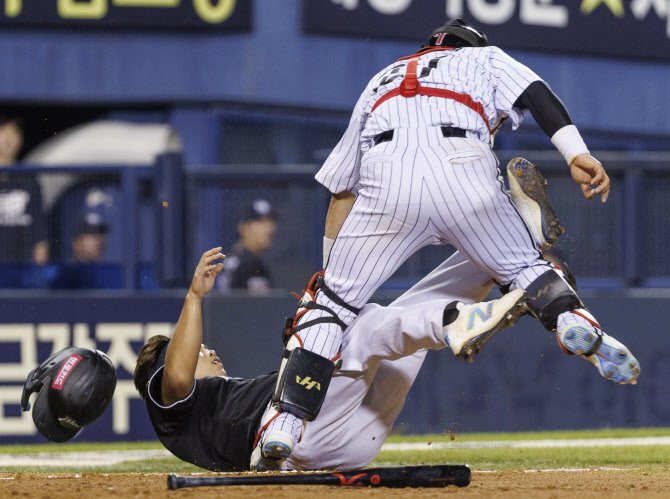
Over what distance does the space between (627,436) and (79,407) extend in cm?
423

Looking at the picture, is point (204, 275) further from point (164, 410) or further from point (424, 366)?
point (424, 366)

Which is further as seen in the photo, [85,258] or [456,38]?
[85,258]

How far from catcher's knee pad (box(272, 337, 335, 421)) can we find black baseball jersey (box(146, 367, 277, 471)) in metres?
0.52

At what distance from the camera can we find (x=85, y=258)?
7.62 m

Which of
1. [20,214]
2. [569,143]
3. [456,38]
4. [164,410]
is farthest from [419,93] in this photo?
[20,214]

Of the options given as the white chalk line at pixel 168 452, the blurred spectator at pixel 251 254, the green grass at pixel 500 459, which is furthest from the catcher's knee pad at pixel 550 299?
the blurred spectator at pixel 251 254

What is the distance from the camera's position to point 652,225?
771cm

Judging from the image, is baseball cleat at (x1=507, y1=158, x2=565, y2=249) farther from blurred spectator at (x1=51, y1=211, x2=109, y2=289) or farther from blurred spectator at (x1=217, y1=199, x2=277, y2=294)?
blurred spectator at (x1=51, y1=211, x2=109, y2=289)

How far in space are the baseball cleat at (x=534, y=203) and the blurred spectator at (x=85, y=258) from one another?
3.99 meters

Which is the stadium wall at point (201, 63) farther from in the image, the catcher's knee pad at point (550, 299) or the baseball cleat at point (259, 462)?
the catcher's knee pad at point (550, 299)

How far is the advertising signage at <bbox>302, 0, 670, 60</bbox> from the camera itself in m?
11.6

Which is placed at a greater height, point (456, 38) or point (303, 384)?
point (456, 38)

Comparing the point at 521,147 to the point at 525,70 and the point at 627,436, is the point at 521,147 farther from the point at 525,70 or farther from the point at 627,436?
the point at 525,70

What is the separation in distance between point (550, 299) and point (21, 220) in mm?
4873
